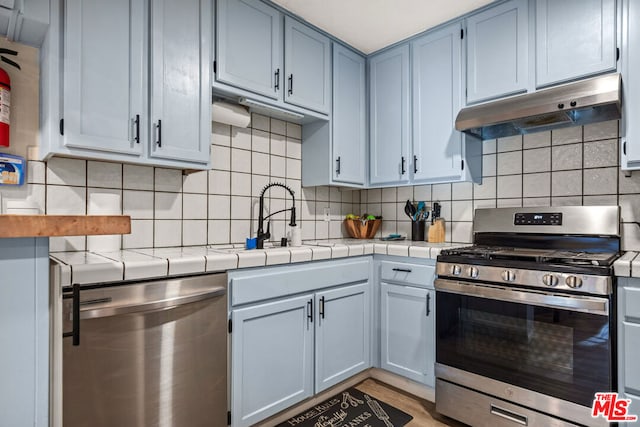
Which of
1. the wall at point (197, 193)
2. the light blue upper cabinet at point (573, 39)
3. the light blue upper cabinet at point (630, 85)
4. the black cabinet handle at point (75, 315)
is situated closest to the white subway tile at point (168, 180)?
the wall at point (197, 193)

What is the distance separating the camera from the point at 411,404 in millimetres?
2115

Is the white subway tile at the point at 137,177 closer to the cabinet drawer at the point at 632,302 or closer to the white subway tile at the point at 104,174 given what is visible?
the white subway tile at the point at 104,174

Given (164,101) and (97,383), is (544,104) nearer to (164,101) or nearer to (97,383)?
(164,101)

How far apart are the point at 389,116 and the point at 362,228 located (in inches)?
35.1

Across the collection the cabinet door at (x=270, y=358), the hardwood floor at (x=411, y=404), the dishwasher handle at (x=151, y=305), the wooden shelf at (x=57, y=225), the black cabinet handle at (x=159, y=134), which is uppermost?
the black cabinet handle at (x=159, y=134)

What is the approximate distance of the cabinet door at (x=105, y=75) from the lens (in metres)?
1.43

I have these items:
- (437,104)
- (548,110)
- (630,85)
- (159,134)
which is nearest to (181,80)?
(159,134)

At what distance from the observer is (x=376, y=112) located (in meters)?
2.74

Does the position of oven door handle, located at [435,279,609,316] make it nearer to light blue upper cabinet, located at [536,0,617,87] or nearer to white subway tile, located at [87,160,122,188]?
light blue upper cabinet, located at [536,0,617,87]

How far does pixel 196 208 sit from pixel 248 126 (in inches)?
25.5

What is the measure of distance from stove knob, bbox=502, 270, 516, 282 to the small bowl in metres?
1.31

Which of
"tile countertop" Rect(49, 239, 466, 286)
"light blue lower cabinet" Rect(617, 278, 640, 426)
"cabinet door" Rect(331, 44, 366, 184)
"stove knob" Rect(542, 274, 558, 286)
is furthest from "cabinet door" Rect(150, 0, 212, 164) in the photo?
"light blue lower cabinet" Rect(617, 278, 640, 426)

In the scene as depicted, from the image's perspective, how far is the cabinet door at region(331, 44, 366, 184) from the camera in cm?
255

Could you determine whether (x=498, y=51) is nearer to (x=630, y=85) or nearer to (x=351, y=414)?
(x=630, y=85)
